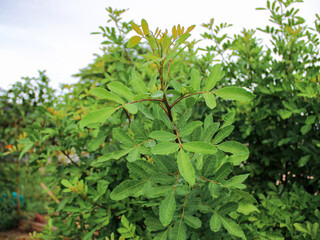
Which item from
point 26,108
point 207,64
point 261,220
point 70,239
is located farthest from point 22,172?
point 261,220

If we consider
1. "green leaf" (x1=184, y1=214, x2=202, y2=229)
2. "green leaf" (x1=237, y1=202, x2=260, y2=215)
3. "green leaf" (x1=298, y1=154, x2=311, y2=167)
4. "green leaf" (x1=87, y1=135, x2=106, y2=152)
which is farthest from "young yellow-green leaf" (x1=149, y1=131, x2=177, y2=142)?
"green leaf" (x1=298, y1=154, x2=311, y2=167)

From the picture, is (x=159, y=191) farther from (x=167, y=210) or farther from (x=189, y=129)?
(x=189, y=129)

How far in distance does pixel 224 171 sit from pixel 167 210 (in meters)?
0.28

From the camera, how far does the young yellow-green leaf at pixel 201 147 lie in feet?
2.72

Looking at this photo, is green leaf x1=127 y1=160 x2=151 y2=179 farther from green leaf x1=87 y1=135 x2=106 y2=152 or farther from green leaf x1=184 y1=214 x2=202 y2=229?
green leaf x1=87 y1=135 x2=106 y2=152

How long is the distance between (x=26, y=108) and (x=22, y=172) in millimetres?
1561

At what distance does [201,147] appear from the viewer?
843mm

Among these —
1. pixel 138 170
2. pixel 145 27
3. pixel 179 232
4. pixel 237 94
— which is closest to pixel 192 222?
pixel 179 232

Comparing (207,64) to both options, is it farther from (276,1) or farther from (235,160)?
(235,160)

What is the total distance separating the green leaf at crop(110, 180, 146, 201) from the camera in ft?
3.01

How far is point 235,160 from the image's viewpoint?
1.21 m

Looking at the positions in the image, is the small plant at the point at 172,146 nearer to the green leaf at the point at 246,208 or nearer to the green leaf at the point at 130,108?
the green leaf at the point at 130,108

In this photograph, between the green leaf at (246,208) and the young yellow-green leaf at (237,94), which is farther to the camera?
the green leaf at (246,208)

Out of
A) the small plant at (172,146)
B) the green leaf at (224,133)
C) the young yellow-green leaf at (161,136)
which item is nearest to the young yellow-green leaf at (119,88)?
the small plant at (172,146)
